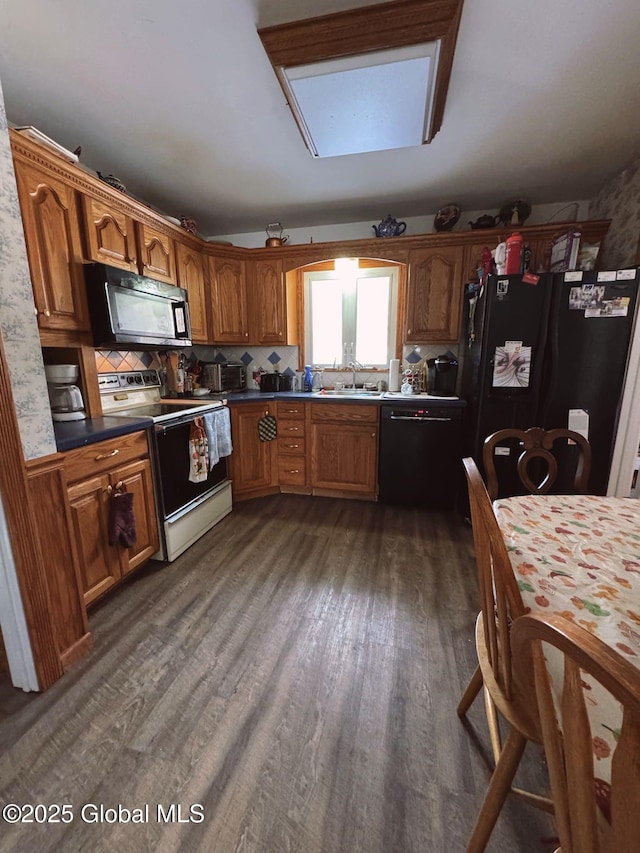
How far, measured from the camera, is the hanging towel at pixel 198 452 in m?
2.26

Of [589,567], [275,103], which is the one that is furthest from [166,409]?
[589,567]

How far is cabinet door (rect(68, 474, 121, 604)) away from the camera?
1549 mm

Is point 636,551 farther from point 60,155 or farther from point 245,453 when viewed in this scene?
point 60,155

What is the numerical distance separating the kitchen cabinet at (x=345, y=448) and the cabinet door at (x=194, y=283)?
3.72ft

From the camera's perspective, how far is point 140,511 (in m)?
1.93

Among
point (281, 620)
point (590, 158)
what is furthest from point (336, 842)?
point (590, 158)

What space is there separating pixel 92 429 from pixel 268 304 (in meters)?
2.00

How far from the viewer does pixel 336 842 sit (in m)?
0.89

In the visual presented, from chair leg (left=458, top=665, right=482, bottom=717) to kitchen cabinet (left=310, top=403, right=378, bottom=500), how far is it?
1.77 m

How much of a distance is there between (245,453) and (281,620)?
1.52 metres

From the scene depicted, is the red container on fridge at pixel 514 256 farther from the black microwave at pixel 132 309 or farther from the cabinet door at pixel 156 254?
the cabinet door at pixel 156 254

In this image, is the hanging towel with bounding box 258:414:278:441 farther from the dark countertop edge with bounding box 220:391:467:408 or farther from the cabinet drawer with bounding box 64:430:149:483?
the cabinet drawer with bounding box 64:430:149:483

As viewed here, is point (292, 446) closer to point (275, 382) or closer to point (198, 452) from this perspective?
point (275, 382)

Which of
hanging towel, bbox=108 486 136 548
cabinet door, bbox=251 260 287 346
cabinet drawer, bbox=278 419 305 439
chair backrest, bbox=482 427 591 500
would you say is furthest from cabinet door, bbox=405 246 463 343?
hanging towel, bbox=108 486 136 548
